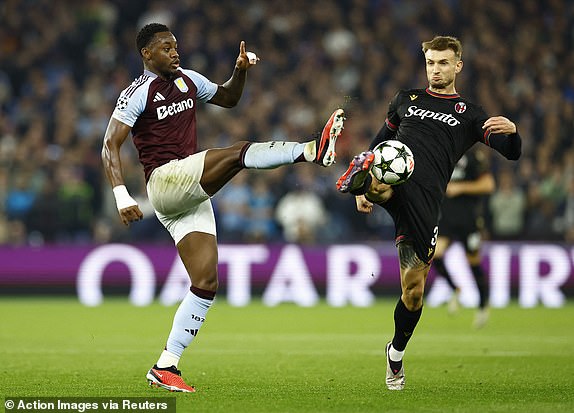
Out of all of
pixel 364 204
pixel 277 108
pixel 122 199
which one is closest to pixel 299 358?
pixel 364 204

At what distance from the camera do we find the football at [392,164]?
285 inches

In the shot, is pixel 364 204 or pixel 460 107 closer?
pixel 364 204

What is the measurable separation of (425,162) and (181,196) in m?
1.76

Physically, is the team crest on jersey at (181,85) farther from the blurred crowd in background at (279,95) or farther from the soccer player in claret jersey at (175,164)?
the blurred crowd in background at (279,95)

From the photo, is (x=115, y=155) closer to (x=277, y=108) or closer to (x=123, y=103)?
(x=123, y=103)

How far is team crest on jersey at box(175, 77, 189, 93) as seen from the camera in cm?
780

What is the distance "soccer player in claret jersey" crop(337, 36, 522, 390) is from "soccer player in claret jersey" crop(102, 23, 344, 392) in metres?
1.06

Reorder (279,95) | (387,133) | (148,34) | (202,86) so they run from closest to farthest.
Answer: (148,34)
(202,86)
(387,133)
(279,95)

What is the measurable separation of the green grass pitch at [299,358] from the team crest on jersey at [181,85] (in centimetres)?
216

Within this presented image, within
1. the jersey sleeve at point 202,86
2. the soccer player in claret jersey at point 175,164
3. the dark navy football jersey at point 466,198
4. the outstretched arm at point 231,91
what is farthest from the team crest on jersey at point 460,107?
the dark navy football jersey at point 466,198

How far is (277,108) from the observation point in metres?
19.6

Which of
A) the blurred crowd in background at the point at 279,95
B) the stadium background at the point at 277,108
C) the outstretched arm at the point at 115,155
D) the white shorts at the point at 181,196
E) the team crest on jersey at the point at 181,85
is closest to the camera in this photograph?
the outstretched arm at the point at 115,155

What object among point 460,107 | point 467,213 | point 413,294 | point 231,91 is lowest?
point 413,294

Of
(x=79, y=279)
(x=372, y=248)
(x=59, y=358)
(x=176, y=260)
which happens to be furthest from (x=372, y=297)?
(x=59, y=358)
